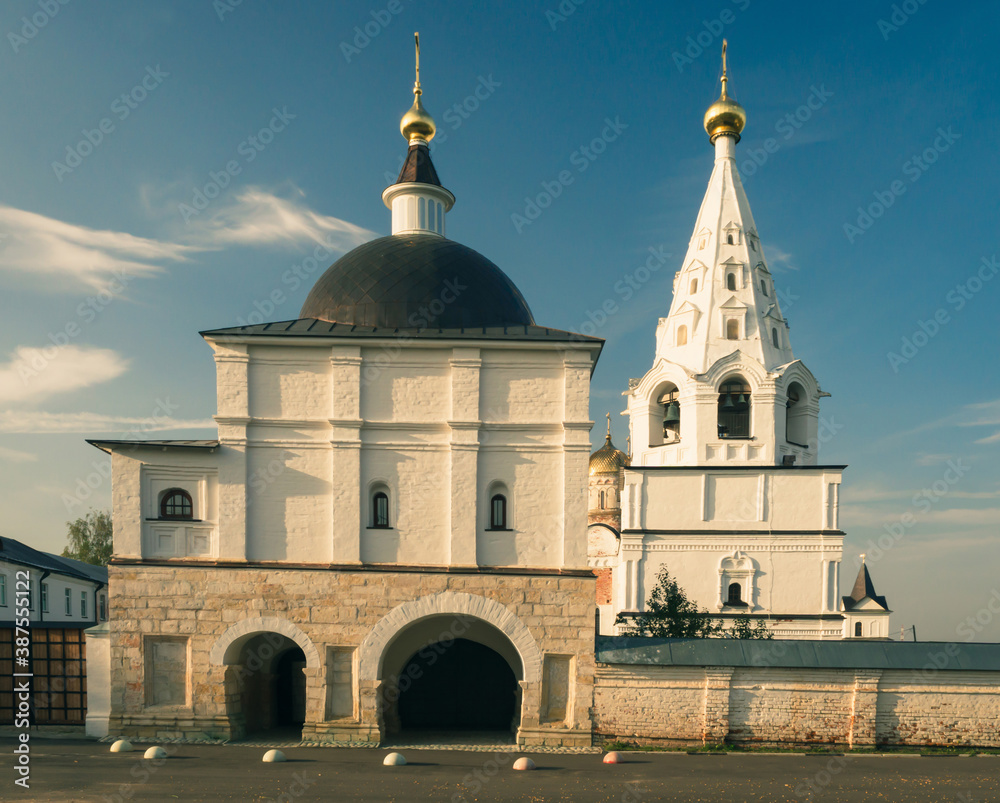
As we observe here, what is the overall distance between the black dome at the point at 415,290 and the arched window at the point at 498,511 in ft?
11.7

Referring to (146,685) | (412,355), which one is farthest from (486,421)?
(146,685)

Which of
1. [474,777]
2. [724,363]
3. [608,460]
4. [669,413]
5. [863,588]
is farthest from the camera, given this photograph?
[608,460]

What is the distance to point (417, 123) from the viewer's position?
19.3 m

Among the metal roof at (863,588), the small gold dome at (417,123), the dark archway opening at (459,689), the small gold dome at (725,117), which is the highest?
the small gold dome at (725,117)

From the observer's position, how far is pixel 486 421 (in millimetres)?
14516

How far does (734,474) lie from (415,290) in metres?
14.2

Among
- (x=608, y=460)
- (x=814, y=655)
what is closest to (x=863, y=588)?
(x=608, y=460)

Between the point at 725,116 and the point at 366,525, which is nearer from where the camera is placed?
the point at 366,525

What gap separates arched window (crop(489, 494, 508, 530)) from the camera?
1449 centimetres

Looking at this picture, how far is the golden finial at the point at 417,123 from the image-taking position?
1933 cm

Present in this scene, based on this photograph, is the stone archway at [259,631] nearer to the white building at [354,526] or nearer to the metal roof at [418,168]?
the white building at [354,526]

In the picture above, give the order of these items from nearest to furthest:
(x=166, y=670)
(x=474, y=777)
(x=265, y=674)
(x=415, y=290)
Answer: (x=474, y=777) → (x=166, y=670) → (x=265, y=674) → (x=415, y=290)

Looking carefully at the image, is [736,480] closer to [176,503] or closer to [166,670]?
[176,503]

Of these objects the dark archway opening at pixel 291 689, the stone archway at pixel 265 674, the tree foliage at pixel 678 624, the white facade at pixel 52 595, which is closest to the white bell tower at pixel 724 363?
the tree foliage at pixel 678 624
